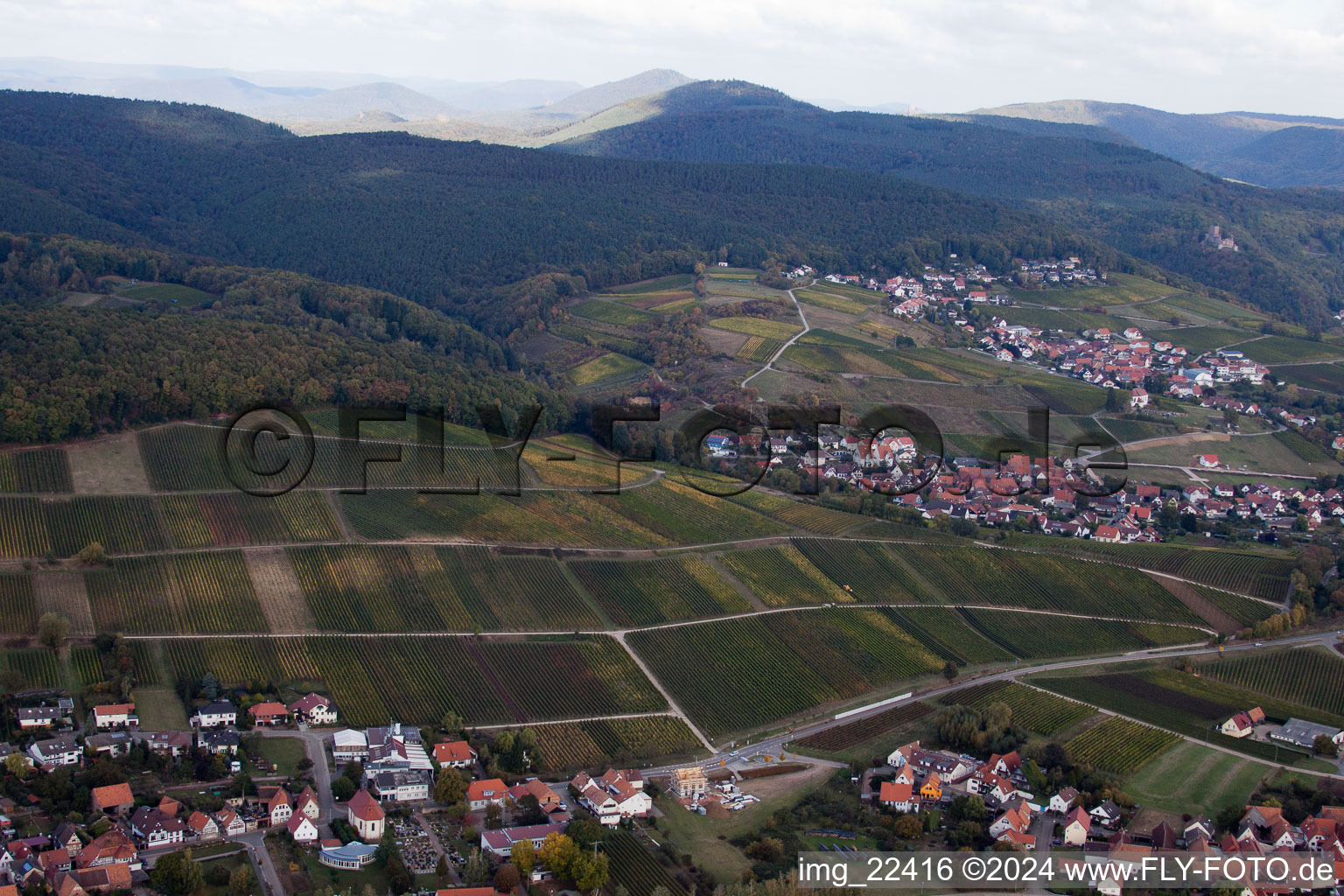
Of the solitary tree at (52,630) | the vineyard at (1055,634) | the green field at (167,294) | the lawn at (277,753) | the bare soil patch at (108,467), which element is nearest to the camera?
the lawn at (277,753)

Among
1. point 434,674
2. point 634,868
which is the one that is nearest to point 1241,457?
point 434,674

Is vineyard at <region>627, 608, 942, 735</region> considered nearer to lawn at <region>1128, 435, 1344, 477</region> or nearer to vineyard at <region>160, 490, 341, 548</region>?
vineyard at <region>160, 490, 341, 548</region>

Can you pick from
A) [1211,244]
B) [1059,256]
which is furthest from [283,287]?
[1211,244]

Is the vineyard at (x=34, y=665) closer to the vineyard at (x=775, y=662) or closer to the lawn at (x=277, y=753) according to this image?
the lawn at (x=277, y=753)

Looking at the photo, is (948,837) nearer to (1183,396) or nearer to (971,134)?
(1183,396)

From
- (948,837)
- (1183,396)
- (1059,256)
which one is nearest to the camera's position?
(948,837)

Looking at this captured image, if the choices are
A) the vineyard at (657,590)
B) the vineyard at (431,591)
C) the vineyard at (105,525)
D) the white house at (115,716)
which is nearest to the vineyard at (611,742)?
the vineyard at (431,591)

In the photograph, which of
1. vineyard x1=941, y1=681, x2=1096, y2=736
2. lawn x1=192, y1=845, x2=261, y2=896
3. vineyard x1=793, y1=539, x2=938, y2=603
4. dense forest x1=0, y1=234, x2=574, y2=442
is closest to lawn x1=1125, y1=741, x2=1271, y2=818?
vineyard x1=941, y1=681, x2=1096, y2=736
